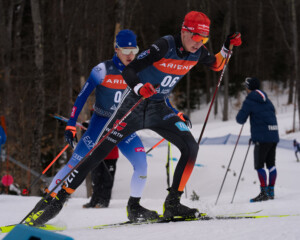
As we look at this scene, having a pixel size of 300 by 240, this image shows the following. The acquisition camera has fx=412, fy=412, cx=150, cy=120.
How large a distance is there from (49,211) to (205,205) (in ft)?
8.36

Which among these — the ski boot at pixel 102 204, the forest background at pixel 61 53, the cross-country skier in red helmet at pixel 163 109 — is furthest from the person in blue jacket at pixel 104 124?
the ski boot at pixel 102 204

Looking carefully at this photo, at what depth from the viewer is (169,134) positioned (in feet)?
12.3

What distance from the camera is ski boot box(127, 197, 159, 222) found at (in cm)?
395

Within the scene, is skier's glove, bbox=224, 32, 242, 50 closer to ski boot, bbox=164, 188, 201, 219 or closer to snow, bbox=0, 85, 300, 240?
ski boot, bbox=164, 188, 201, 219

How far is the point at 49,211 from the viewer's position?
383 cm

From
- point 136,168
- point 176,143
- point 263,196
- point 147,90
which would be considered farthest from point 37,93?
point 147,90

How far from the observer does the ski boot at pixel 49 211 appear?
3805 millimetres

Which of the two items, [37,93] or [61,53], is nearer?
[37,93]

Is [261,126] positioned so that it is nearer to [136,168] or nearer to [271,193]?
[271,193]

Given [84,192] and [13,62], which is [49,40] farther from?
[84,192]

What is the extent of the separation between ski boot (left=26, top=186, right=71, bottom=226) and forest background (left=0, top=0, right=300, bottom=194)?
8.37 ft

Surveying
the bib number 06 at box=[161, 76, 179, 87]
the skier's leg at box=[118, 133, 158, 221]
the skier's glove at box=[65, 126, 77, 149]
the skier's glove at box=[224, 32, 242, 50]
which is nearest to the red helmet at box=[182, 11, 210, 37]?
the bib number 06 at box=[161, 76, 179, 87]

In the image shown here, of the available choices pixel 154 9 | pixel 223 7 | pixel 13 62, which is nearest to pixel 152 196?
pixel 13 62

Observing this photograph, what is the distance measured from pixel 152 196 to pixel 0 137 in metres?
4.37
